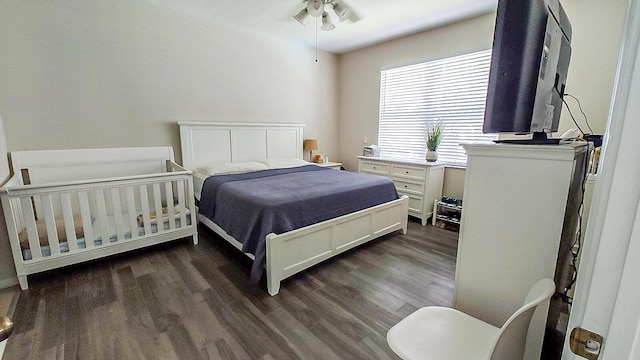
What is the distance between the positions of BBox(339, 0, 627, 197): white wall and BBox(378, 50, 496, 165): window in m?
0.13

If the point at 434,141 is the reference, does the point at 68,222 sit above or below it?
below

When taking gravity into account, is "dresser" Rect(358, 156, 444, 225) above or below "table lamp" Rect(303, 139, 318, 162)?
below

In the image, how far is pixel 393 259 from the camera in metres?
2.61

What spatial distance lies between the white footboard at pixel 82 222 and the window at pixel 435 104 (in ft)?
9.88

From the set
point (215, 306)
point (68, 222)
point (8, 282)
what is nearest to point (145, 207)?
point (68, 222)

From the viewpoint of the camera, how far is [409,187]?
367 cm

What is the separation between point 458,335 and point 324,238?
137cm

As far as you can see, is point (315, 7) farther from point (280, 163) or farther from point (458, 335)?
point (458, 335)

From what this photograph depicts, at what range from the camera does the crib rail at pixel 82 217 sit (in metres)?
2.02

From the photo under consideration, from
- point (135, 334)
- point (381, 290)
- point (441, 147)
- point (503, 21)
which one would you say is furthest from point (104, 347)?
point (441, 147)

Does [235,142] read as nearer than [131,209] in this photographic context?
No

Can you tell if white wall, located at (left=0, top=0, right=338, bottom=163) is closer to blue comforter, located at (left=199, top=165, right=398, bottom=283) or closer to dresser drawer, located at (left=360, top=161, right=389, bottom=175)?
blue comforter, located at (left=199, top=165, right=398, bottom=283)

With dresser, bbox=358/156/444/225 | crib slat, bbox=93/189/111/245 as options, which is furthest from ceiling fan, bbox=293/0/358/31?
crib slat, bbox=93/189/111/245

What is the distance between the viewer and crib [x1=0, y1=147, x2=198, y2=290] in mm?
2056
